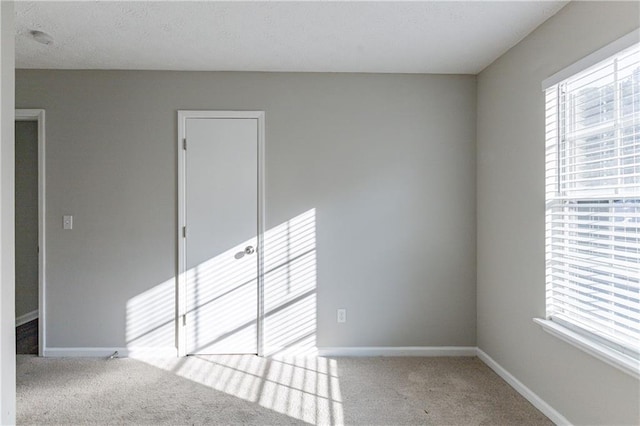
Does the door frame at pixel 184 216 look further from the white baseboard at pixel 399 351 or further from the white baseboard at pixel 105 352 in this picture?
the white baseboard at pixel 399 351

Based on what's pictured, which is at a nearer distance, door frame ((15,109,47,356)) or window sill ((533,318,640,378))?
window sill ((533,318,640,378))

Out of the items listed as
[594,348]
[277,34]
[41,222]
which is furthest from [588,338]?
[41,222]

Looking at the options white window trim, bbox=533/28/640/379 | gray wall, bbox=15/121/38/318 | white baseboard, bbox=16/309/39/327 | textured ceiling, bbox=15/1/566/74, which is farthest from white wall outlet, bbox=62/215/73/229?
white window trim, bbox=533/28/640/379

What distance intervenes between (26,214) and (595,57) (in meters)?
5.31

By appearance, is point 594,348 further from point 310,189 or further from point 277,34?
point 277,34

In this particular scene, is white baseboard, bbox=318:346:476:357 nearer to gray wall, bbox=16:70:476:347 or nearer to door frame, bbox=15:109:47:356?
gray wall, bbox=16:70:476:347

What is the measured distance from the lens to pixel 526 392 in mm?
2760

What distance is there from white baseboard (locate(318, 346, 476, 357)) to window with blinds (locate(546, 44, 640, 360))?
3.97 feet

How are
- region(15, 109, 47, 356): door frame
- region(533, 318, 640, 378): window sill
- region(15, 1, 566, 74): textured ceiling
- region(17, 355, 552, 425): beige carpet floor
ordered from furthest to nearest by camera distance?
region(15, 109, 47, 356): door frame, region(17, 355, 552, 425): beige carpet floor, region(15, 1, 566, 74): textured ceiling, region(533, 318, 640, 378): window sill

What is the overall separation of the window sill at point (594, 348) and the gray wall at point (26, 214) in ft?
16.4

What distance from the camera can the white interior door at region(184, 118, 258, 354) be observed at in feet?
11.5

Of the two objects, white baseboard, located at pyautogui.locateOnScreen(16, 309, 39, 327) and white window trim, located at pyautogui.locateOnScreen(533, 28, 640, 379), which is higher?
white window trim, located at pyautogui.locateOnScreen(533, 28, 640, 379)

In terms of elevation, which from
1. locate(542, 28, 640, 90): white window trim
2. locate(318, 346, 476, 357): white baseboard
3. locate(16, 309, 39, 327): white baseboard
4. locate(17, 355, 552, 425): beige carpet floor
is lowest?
locate(17, 355, 552, 425): beige carpet floor

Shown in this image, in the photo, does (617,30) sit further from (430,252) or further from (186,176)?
(186,176)
